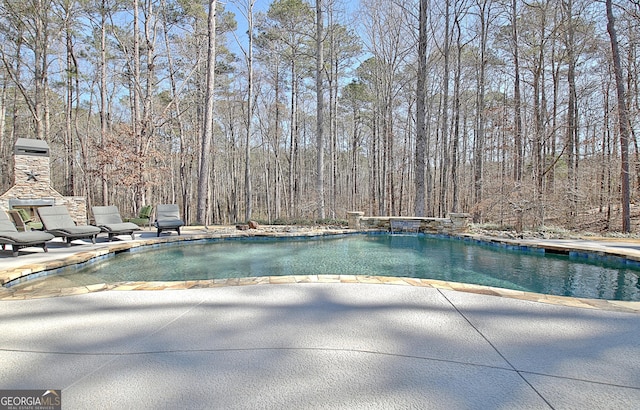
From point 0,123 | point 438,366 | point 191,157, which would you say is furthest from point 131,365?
point 0,123

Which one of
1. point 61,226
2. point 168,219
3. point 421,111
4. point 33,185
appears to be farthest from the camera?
point 421,111

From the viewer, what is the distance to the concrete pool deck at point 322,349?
1373mm

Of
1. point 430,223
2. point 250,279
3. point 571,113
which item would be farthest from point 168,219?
point 571,113

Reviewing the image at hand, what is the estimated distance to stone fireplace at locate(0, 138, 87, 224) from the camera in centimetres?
794

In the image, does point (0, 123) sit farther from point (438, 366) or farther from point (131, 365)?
point (438, 366)

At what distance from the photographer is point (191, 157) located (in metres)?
16.1

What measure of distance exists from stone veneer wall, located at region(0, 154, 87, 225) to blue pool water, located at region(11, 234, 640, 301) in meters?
4.10

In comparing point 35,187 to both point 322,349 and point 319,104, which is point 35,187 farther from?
point 322,349

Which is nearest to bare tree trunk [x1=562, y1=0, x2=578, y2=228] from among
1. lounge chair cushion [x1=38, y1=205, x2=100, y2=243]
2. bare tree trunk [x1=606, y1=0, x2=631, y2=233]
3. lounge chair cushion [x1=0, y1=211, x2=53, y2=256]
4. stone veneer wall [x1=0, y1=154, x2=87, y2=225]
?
bare tree trunk [x1=606, y1=0, x2=631, y2=233]

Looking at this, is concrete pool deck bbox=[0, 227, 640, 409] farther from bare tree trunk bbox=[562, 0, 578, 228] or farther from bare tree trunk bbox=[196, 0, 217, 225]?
bare tree trunk bbox=[562, 0, 578, 228]

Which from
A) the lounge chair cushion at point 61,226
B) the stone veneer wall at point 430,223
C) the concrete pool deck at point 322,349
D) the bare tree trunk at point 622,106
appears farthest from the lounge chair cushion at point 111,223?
the bare tree trunk at point 622,106

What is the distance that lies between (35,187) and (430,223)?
10.9 m

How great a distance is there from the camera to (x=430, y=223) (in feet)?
29.3

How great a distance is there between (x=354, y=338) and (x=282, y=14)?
1463 cm
